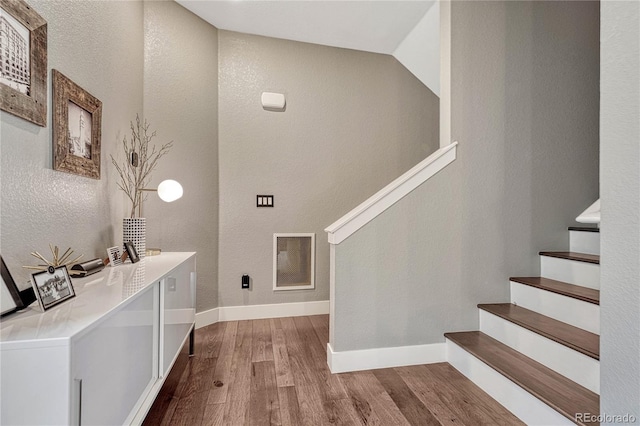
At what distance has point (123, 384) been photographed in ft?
3.33

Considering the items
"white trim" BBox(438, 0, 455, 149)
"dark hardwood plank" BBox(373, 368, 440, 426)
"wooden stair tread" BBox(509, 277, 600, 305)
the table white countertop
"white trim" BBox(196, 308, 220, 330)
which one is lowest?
"dark hardwood plank" BBox(373, 368, 440, 426)

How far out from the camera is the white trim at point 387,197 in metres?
1.84

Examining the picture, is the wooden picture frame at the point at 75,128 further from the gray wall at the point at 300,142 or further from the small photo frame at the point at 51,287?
the gray wall at the point at 300,142

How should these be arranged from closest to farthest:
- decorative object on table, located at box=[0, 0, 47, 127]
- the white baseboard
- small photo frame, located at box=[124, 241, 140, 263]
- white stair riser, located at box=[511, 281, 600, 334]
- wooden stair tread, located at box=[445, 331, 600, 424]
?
decorative object on table, located at box=[0, 0, 47, 127] → wooden stair tread, located at box=[445, 331, 600, 424] → white stair riser, located at box=[511, 281, 600, 334] → small photo frame, located at box=[124, 241, 140, 263] → the white baseboard

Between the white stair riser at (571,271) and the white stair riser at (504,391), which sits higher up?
the white stair riser at (571,271)

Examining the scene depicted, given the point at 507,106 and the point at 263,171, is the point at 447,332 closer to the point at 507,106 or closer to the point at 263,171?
the point at 507,106

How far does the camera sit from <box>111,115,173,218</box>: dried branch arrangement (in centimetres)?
200

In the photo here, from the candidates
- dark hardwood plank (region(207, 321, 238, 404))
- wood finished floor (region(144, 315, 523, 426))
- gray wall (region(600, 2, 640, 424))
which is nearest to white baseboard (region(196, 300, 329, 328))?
dark hardwood plank (region(207, 321, 238, 404))

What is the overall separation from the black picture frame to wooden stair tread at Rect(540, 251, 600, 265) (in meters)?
2.70

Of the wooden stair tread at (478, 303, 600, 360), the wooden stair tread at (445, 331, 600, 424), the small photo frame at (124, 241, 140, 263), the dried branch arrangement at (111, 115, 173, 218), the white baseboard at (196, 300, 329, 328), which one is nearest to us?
the wooden stair tread at (445, 331, 600, 424)

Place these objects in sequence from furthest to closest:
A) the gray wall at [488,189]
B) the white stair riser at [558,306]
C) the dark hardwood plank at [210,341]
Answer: the dark hardwood plank at [210,341] < the gray wall at [488,189] < the white stair riser at [558,306]

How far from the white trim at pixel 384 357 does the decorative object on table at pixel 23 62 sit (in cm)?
191

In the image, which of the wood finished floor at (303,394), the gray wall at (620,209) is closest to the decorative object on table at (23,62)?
the wood finished floor at (303,394)

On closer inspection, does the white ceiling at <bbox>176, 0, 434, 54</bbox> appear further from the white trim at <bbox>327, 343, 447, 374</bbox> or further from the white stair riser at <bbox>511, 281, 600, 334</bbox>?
the white trim at <bbox>327, 343, 447, 374</bbox>
